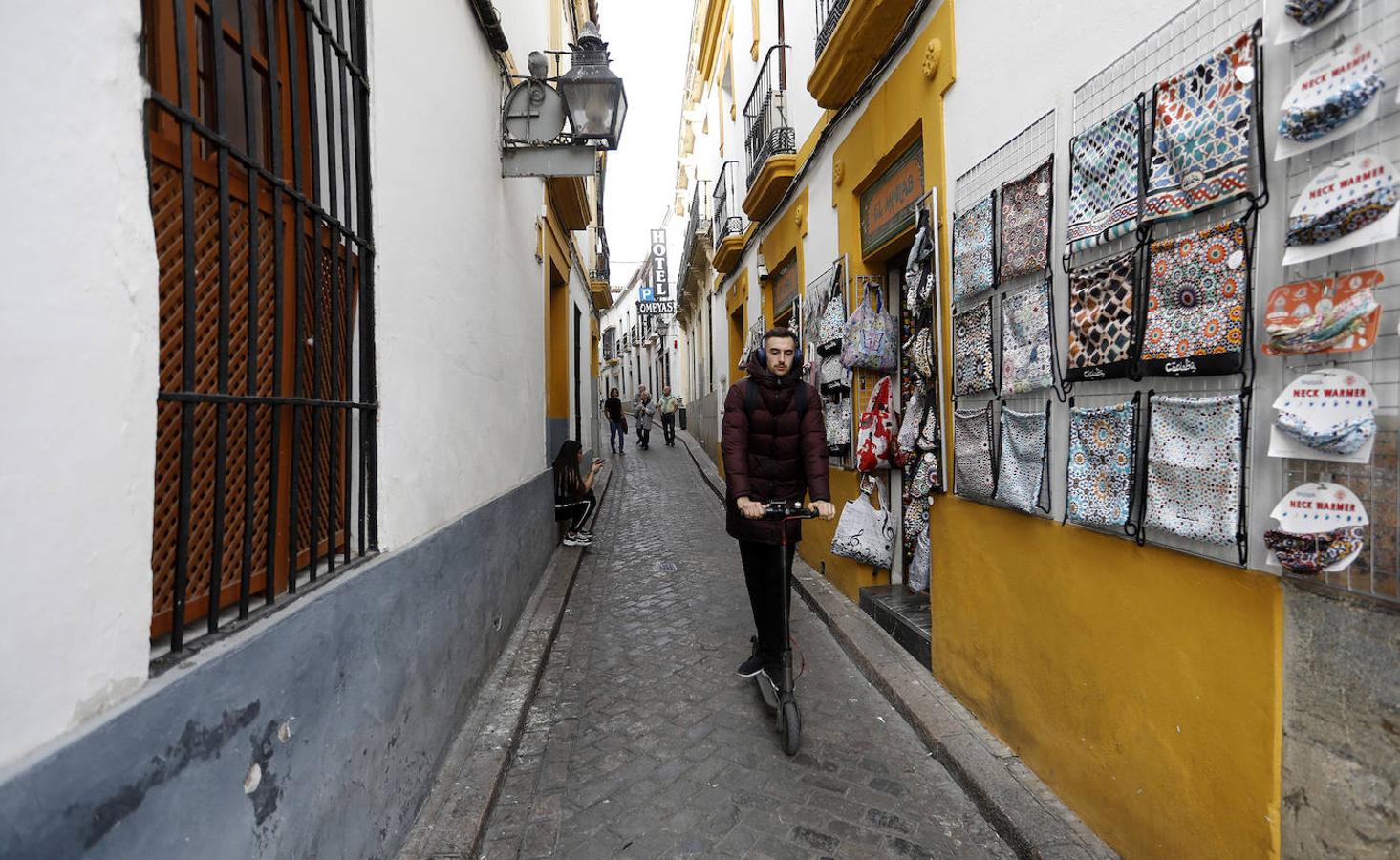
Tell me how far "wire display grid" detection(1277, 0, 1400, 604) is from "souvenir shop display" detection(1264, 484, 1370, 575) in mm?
23

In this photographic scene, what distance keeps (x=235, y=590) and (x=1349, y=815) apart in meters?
2.90

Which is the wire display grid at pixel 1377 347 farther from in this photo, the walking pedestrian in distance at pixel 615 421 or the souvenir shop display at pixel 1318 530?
the walking pedestrian in distance at pixel 615 421

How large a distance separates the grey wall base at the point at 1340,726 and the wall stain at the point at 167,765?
2615 mm

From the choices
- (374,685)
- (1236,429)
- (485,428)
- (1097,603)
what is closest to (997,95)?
(1236,429)

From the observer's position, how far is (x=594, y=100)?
5004 mm

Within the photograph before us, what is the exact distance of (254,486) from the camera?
1896 mm

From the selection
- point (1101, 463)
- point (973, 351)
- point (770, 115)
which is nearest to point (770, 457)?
point (973, 351)

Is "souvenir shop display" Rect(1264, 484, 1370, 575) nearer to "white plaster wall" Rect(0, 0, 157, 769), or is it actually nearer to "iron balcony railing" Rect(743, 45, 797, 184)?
"white plaster wall" Rect(0, 0, 157, 769)

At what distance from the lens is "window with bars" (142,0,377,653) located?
1.62 meters

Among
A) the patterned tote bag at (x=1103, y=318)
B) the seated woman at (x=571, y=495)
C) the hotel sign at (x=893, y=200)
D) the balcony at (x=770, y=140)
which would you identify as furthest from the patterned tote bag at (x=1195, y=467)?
the seated woman at (x=571, y=495)

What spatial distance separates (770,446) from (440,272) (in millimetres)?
1918

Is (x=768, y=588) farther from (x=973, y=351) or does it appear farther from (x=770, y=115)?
(x=770, y=115)

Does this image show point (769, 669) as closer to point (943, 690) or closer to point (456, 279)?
point (943, 690)

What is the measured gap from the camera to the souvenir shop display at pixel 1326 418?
160 cm
